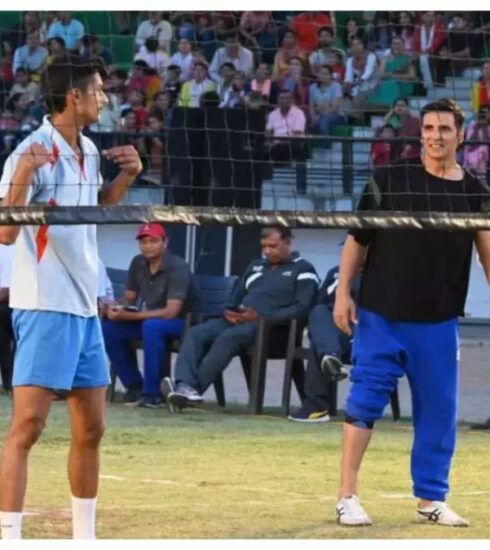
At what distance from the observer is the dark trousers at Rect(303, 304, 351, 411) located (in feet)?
43.6

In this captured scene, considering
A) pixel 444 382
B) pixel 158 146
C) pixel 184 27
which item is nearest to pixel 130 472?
pixel 444 382

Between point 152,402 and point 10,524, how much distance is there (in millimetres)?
6983

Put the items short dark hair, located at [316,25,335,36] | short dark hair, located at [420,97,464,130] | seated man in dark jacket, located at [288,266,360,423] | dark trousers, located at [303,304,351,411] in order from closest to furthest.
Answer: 1. short dark hair, located at [420,97,464,130]
2. seated man in dark jacket, located at [288,266,360,423]
3. dark trousers, located at [303,304,351,411]
4. short dark hair, located at [316,25,335,36]

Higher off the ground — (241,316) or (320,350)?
(241,316)

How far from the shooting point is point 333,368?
13.0 metres

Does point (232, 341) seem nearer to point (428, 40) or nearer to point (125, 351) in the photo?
point (125, 351)

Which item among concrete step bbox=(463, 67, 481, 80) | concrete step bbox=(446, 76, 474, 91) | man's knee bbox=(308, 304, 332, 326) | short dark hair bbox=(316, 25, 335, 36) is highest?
short dark hair bbox=(316, 25, 335, 36)

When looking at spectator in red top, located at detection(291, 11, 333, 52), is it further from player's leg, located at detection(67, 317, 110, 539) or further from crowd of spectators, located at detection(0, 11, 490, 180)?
player's leg, located at detection(67, 317, 110, 539)

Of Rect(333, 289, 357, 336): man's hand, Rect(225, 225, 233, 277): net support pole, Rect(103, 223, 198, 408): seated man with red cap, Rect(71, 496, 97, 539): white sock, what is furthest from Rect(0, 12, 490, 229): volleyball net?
Rect(71, 496, 97, 539): white sock

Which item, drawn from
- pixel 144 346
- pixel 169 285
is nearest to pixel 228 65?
pixel 169 285

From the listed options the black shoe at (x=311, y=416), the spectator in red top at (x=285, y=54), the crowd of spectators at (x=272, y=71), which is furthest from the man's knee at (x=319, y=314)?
the spectator in red top at (x=285, y=54)

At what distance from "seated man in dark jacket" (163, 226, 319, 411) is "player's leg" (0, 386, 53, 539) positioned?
6.53 meters

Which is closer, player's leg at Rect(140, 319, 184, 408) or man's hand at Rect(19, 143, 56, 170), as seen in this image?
man's hand at Rect(19, 143, 56, 170)
